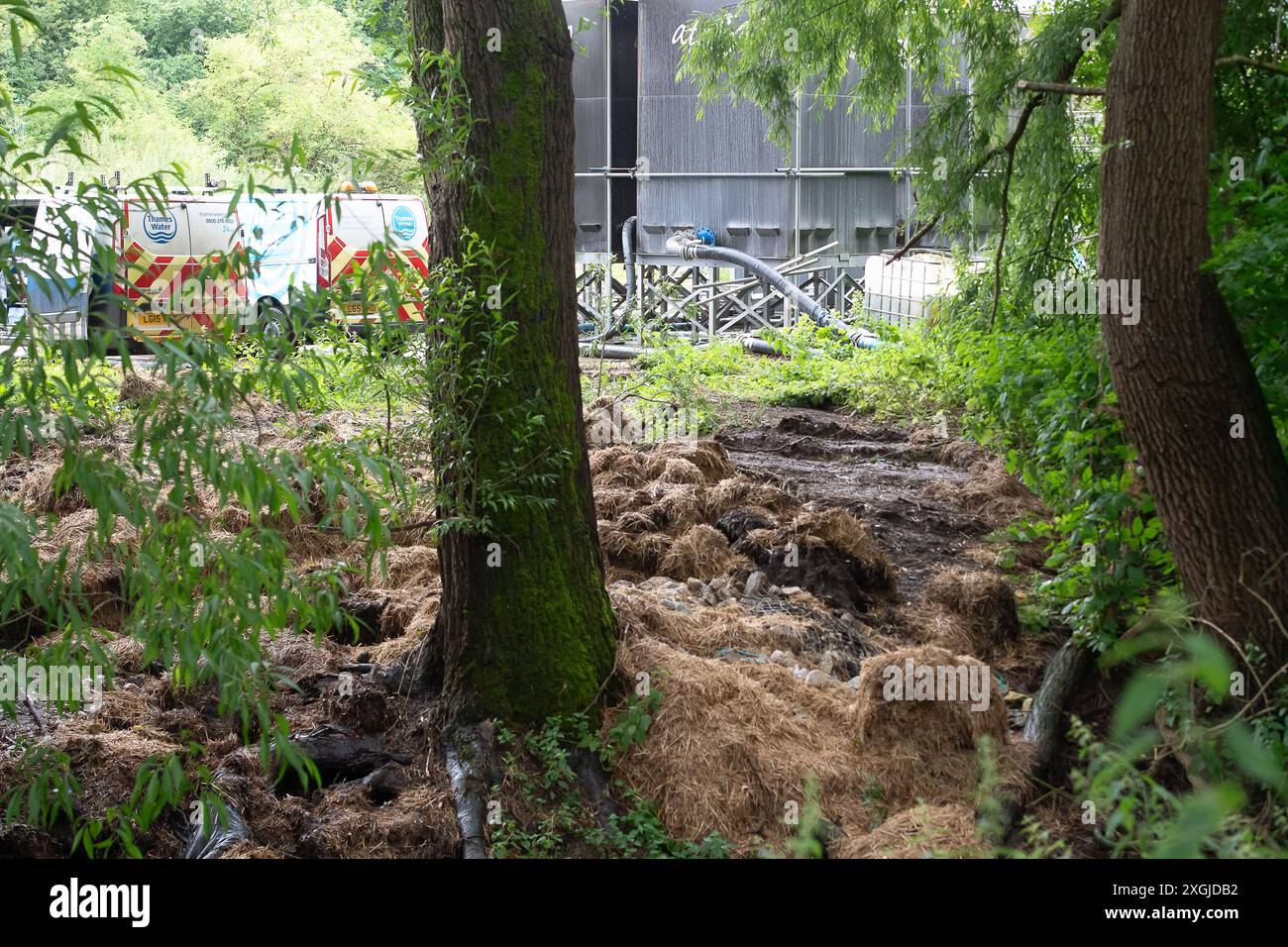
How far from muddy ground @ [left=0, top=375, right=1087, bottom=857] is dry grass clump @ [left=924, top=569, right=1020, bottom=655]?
0.01m

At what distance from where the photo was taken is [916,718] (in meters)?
5.82

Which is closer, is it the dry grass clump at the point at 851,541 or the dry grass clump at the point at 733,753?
the dry grass clump at the point at 733,753

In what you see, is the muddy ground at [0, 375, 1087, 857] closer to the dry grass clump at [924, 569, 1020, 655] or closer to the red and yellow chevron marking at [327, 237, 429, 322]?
the dry grass clump at [924, 569, 1020, 655]

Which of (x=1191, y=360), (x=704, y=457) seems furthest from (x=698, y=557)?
(x=1191, y=360)

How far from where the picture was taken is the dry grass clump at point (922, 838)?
470cm

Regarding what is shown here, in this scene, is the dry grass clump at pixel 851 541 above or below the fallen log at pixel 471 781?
above

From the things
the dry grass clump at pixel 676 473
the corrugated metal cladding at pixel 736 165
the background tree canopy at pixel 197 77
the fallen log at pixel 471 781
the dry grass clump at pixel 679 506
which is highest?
the background tree canopy at pixel 197 77

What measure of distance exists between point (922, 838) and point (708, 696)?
4.48 ft

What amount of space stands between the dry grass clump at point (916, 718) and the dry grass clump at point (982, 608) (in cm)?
148

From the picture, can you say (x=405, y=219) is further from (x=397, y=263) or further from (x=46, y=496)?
(x=397, y=263)

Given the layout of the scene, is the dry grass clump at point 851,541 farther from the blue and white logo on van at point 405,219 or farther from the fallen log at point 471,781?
the blue and white logo on van at point 405,219

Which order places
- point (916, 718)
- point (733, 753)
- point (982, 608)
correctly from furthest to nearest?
point (982, 608) < point (916, 718) < point (733, 753)

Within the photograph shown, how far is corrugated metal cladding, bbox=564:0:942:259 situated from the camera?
Answer: 21938 mm

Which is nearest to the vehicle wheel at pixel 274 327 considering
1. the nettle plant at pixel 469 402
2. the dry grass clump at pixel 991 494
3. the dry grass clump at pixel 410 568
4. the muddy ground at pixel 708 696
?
the muddy ground at pixel 708 696
